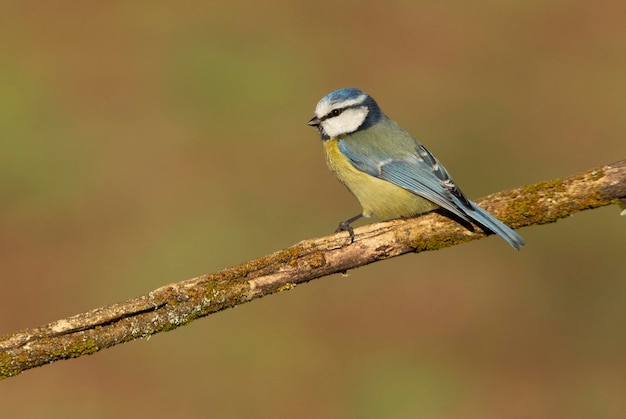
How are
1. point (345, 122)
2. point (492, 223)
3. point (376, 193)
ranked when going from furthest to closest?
1. point (345, 122)
2. point (376, 193)
3. point (492, 223)

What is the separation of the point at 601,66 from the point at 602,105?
839 mm

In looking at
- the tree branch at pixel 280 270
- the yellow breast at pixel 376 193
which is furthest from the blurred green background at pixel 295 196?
the tree branch at pixel 280 270

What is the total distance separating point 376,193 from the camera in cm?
456

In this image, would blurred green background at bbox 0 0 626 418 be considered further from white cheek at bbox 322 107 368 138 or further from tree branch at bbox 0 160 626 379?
tree branch at bbox 0 160 626 379

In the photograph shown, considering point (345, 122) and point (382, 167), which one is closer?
point (382, 167)

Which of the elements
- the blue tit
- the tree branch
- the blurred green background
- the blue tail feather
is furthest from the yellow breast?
the blurred green background

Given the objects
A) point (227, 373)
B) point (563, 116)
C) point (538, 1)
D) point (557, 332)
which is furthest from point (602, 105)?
point (227, 373)

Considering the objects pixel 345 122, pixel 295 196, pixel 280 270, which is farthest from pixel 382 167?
pixel 295 196

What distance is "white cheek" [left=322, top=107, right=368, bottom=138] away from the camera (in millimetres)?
4879

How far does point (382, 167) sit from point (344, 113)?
521mm

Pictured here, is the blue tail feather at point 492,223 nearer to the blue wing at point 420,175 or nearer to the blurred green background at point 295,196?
the blue wing at point 420,175

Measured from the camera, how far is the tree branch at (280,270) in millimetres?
3617

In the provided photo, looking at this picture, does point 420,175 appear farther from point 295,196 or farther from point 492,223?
point 295,196

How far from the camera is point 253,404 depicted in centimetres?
657
